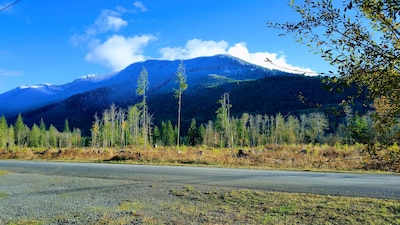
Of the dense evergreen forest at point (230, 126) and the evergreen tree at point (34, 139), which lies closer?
the dense evergreen forest at point (230, 126)

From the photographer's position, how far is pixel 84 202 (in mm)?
8734

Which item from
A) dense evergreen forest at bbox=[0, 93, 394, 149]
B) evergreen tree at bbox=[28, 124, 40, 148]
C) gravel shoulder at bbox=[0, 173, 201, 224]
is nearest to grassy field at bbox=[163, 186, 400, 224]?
gravel shoulder at bbox=[0, 173, 201, 224]

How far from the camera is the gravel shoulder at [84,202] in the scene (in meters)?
6.93

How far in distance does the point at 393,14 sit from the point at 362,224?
16.8ft

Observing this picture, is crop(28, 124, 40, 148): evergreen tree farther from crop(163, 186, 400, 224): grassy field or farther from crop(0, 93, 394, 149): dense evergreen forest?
crop(163, 186, 400, 224): grassy field

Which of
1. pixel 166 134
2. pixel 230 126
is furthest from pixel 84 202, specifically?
pixel 166 134

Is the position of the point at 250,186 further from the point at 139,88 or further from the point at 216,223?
the point at 139,88

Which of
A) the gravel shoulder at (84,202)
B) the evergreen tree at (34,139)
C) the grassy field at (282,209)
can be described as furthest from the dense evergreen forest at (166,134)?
the grassy field at (282,209)

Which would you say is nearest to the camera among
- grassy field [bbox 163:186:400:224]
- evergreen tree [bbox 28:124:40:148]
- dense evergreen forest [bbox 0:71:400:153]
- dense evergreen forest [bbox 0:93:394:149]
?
dense evergreen forest [bbox 0:71:400:153]

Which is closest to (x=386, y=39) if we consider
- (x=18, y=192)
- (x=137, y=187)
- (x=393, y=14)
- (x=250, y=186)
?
(x=393, y=14)

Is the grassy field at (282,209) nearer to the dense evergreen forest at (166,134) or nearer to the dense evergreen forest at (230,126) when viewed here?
the dense evergreen forest at (230,126)

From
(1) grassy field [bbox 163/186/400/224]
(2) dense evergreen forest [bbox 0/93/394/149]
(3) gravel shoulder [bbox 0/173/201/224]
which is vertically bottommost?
(3) gravel shoulder [bbox 0/173/201/224]

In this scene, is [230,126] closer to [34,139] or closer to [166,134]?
[166,134]

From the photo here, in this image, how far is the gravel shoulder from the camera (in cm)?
693
